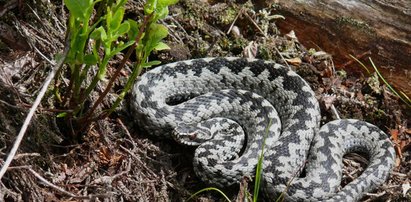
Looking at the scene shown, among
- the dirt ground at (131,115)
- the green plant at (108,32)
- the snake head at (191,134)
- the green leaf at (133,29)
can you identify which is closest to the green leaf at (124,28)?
the green plant at (108,32)

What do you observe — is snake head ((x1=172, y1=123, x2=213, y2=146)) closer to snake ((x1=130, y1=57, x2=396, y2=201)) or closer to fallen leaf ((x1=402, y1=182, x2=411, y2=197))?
snake ((x1=130, y1=57, x2=396, y2=201))

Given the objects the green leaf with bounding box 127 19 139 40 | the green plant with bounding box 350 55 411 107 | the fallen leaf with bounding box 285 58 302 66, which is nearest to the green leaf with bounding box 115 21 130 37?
the green leaf with bounding box 127 19 139 40

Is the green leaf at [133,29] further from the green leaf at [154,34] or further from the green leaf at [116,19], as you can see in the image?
the green leaf at [116,19]

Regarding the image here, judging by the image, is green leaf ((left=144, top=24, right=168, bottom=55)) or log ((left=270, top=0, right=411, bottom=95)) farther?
log ((left=270, top=0, right=411, bottom=95))

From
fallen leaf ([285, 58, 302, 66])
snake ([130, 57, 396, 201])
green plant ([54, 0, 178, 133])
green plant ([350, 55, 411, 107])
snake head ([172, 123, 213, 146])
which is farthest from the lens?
fallen leaf ([285, 58, 302, 66])

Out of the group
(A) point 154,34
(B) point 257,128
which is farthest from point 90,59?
(B) point 257,128

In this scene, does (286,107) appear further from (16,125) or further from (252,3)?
(16,125)
